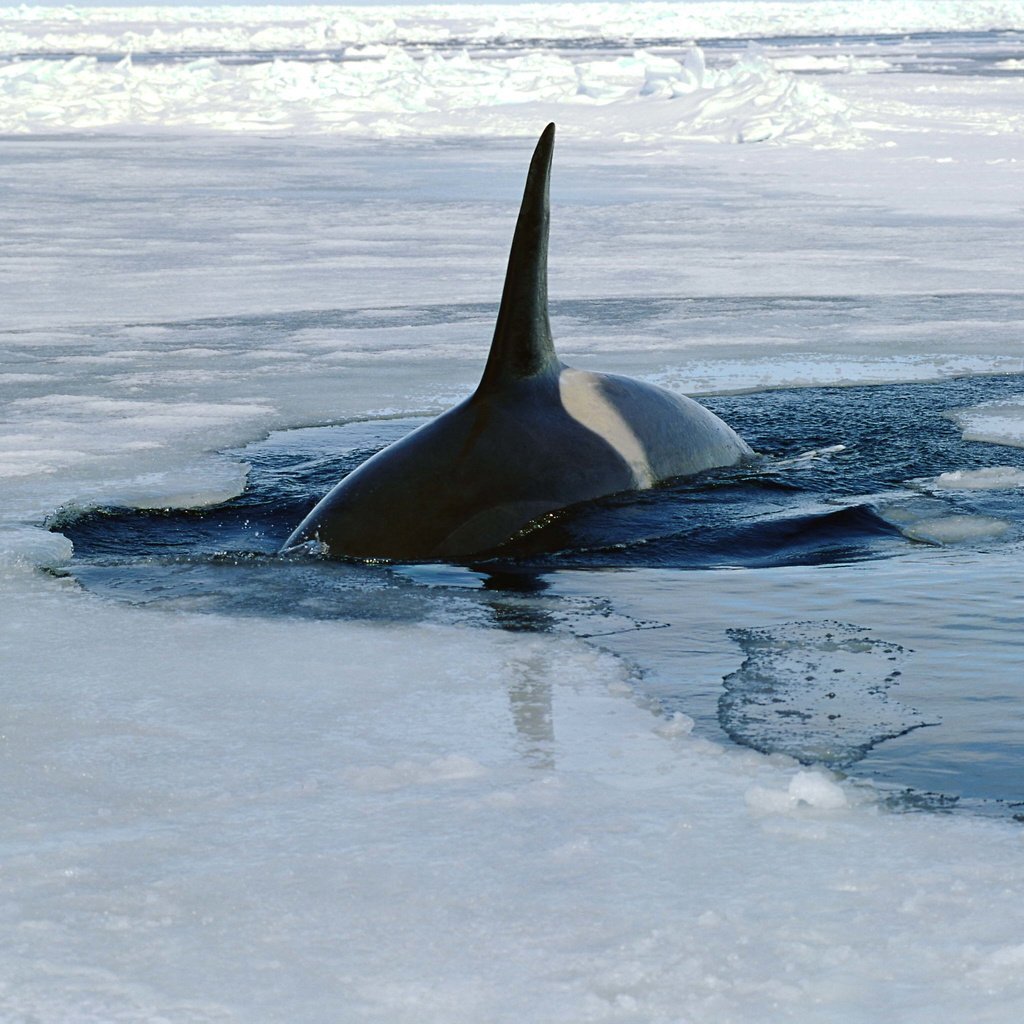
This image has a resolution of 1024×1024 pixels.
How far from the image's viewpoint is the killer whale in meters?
5.83

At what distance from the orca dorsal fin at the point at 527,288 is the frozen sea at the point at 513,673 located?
725mm

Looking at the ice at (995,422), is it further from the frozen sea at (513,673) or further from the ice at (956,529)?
the ice at (956,529)

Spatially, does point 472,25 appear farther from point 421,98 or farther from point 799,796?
point 799,796

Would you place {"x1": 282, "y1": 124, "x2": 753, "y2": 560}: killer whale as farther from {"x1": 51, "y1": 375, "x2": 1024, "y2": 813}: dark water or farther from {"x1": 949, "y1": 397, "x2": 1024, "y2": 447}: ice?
{"x1": 949, "y1": 397, "x2": 1024, "y2": 447}: ice

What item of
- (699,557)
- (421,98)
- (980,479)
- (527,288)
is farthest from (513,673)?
(421,98)

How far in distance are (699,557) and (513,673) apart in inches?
62.1

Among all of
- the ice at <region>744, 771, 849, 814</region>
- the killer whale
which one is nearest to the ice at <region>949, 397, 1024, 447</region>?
the killer whale

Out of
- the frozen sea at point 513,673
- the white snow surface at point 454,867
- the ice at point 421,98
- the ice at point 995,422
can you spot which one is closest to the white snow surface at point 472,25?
the ice at point 421,98

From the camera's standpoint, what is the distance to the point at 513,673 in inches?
171

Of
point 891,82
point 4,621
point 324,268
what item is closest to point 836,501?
point 4,621

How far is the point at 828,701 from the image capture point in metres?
4.04

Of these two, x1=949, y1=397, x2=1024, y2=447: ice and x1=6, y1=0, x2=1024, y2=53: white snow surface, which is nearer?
x1=949, y1=397, x2=1024, y2=447: ice

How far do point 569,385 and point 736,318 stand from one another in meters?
5.33

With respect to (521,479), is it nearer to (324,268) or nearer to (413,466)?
(413,466)
